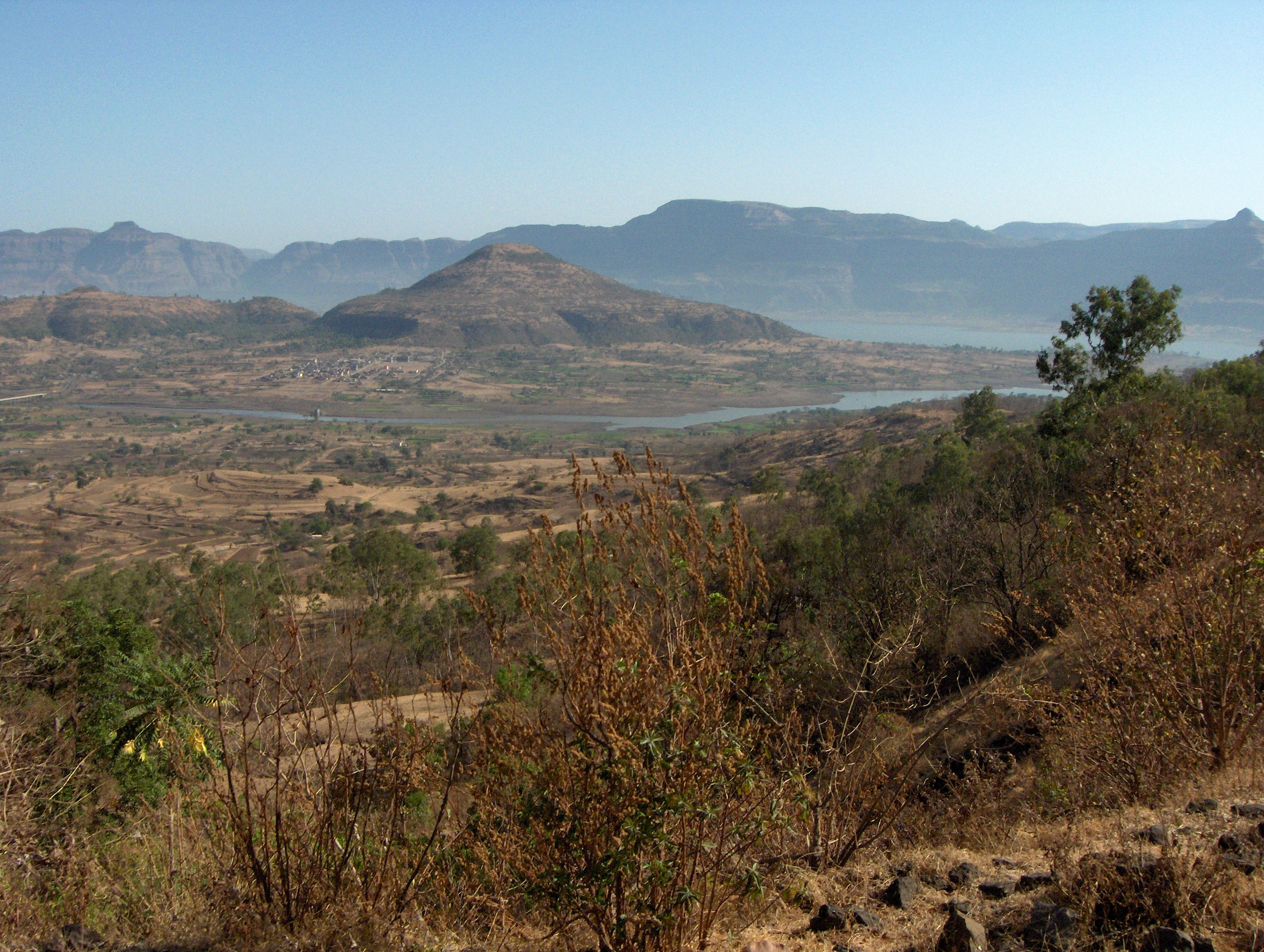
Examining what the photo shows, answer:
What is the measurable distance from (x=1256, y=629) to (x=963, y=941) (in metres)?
3.36

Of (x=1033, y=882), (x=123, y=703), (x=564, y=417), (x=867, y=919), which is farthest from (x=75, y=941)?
(x=564, y=417)

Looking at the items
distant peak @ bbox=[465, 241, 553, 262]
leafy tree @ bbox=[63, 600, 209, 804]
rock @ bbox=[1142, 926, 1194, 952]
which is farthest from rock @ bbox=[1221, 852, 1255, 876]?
distant peak @ bbox=[465, 241, 553, 262]

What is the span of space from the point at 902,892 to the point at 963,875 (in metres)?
0.41

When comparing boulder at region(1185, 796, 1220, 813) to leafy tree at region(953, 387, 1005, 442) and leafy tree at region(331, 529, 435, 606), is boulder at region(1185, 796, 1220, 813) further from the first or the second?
leafy tree at region(953, 387, 1005, 442)

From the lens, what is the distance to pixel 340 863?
3.11 metres

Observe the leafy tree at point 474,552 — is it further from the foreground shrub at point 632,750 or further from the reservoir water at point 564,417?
the reservoir water at point 564,417

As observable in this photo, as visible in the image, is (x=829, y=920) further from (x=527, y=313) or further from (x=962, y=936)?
(x=527, y=313)

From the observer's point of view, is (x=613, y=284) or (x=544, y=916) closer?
(x=544, y=916)

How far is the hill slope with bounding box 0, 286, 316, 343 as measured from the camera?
144500 mm

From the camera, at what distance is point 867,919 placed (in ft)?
11.4

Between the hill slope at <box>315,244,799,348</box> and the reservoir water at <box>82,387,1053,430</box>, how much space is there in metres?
51.2

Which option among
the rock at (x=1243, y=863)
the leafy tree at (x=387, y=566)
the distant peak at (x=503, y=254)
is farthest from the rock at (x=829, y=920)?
the distant peak at (x=503, y=254)

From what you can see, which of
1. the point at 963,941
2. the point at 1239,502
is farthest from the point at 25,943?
the point at 1239,502

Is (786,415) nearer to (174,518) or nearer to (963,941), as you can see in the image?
(174,518)
